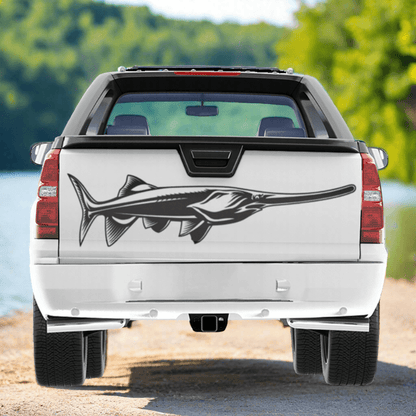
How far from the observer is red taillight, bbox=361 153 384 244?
12.6 ft

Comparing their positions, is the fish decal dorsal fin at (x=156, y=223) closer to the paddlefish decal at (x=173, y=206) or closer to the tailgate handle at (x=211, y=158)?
the paddlefish decal at (x=173, y=206)

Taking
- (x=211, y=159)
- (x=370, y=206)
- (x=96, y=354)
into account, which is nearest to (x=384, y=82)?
(x=96, y=354)

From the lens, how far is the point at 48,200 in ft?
12.3

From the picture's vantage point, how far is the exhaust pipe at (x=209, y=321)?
384 centimetres

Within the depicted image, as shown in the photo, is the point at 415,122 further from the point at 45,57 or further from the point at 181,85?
the point at 45,57

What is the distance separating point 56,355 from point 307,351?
2.06 meters

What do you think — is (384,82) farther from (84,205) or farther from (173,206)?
(84,205)

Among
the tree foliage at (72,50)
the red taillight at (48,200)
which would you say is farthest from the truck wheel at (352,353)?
the tree foliage at (72,50)

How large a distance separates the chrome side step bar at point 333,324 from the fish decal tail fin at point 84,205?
1.26 m

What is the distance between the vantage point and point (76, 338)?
4422 mm

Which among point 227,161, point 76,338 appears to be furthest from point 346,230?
point 76,338

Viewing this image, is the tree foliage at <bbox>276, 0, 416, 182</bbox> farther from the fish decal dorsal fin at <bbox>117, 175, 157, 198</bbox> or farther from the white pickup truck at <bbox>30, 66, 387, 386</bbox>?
the fish decal dorsal fin at <bbox>117, 175, 157, 198</bbox>

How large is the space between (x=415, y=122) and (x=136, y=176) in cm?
3914

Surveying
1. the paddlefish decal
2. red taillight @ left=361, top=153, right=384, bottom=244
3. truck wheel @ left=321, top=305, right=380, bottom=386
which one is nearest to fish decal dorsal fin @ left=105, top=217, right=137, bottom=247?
the paddlefish decal
